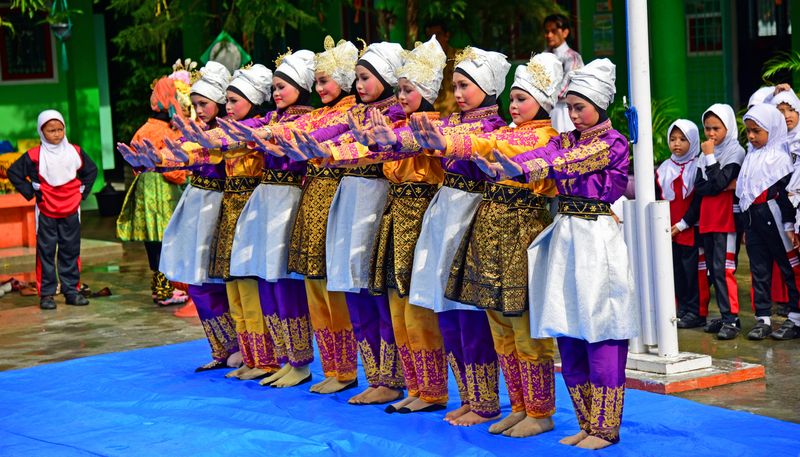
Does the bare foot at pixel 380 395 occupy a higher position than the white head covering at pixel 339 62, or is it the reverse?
the white head covering at pixel 339 62

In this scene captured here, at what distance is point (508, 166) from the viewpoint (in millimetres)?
4727

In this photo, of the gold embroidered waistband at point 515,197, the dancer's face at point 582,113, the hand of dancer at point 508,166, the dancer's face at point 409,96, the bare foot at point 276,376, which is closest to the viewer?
the hand of dancer at point 508,166

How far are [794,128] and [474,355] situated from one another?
335cm

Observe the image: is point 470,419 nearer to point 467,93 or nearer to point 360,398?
point 360,398

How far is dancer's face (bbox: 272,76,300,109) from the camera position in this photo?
20.7ft

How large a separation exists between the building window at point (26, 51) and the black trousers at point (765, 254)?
36.7ft

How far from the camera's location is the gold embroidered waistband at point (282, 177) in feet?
20.6

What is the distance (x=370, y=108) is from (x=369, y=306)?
3.11ft

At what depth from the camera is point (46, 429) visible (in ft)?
19.0

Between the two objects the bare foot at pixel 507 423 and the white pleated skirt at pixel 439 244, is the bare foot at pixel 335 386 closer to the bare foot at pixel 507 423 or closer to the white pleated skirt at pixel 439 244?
the white pleated skirt at pixel 439 244

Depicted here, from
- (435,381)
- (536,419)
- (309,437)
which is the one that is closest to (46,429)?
(309,437)

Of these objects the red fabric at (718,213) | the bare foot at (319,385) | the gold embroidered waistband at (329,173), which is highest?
the gold embroidered waistband at (329,173)

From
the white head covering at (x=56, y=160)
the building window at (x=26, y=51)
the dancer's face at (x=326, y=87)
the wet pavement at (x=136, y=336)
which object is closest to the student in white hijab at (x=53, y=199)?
the white head covering at (x=56, y=160)

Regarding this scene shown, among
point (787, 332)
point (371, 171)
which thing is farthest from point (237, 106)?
point (787, 332)
